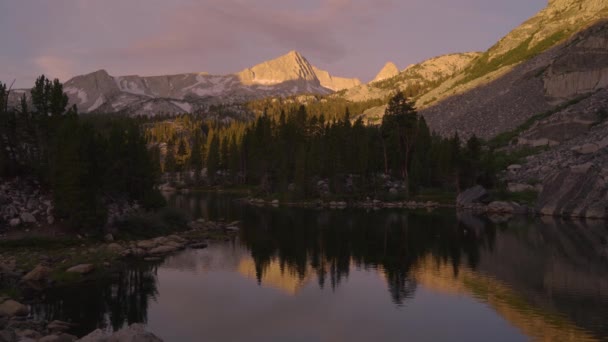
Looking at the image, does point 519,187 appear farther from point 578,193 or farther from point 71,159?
point 71,159

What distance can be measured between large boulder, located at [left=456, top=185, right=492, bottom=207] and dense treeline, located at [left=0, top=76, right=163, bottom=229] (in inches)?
2309

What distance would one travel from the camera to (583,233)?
58.1 m

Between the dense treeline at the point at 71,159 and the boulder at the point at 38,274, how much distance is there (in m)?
11.7

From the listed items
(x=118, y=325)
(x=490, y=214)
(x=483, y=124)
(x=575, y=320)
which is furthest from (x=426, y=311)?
(x=483, y=124)

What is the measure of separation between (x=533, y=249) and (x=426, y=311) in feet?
81.6

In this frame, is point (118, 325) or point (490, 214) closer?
point (118, 325)

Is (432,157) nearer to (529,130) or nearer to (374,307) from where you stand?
(529,130)

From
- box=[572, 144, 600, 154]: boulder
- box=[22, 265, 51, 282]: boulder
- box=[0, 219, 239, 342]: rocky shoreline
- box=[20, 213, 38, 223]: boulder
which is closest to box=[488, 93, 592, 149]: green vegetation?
box=[572, 144, 600, 154]: boulder

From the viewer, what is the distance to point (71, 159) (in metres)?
46.2

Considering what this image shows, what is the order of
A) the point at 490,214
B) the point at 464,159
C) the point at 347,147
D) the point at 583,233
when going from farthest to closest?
the point at 347,147, the point at 464,159, the point at 490,214, the point at 583,233

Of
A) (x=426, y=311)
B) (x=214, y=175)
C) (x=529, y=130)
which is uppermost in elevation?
(x=529, y=130)

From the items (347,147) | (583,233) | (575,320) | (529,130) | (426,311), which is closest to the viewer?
(575,320)

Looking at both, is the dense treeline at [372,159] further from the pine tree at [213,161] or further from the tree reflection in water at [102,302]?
the tree reflection in water at [102,302]

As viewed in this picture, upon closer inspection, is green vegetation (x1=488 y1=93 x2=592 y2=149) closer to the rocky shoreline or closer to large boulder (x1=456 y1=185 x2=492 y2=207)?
large boulder (x1=456 y1=185 x2=492 y2=207)
